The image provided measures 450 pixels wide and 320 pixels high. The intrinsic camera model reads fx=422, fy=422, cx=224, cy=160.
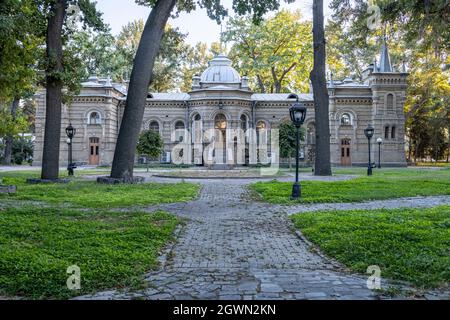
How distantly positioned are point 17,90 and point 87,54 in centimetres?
3363

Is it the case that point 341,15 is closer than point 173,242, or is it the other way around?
point 173,242

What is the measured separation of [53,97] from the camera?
1708cm

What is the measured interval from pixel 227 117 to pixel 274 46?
13.6 meters

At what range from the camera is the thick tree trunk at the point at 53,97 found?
55.8ft

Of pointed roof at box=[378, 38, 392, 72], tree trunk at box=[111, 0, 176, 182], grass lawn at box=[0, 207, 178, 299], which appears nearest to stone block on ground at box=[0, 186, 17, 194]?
grass lawn at box=[0, 207, 178, 299]

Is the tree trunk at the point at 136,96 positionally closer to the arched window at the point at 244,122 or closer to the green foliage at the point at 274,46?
the arched window at the point at 244,122

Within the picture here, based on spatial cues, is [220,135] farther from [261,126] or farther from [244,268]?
[244,268]

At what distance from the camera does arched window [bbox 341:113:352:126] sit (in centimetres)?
4109

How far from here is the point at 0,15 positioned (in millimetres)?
11414

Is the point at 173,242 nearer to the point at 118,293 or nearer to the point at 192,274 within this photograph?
the point at 192,274

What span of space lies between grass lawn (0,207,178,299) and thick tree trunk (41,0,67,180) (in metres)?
8.51

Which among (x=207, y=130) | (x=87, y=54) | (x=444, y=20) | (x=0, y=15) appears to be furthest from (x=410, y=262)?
(x=87, y=54)

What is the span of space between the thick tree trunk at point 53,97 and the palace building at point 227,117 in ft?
65.6

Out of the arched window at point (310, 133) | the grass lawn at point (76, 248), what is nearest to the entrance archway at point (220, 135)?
the arched window at point (310, 133)
